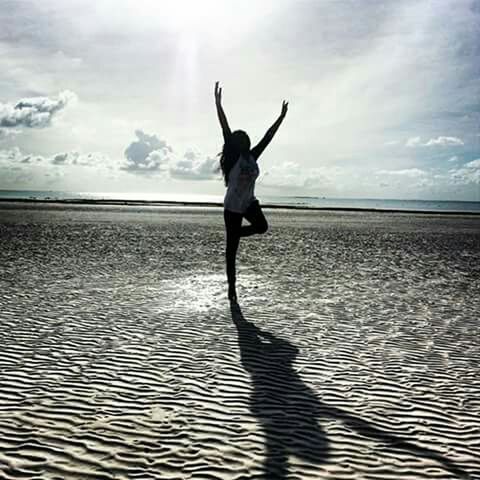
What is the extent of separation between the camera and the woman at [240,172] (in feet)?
29.6

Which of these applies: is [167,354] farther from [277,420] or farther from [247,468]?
[247,468]

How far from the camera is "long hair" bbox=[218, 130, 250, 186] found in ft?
29.6

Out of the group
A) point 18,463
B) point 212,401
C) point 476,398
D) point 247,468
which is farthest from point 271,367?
point 18,463

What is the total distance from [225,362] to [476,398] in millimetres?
2409

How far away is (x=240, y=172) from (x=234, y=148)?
1.32 ft

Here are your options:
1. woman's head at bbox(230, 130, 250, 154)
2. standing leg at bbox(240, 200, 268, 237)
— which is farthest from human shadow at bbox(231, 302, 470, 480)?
woman's head at bbox(230, 130, 250, 154)

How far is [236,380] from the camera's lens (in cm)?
540

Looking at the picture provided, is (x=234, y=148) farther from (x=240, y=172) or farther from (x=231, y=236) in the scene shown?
(x=231, y=236)

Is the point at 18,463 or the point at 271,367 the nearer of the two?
the point at 18,463

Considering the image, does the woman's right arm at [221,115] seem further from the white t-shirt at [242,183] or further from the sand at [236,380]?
the sand at [236,380]

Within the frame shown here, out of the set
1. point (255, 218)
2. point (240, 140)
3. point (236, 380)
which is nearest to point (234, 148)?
point (240, 140)

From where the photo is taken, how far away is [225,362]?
6.01 m

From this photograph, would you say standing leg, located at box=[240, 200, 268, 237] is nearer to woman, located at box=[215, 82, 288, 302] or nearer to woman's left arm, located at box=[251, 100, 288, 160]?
woman, located at box=[215, 82, 288, 302]

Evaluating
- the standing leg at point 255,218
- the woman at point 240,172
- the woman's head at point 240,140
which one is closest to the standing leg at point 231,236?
the woman at point 240,172
